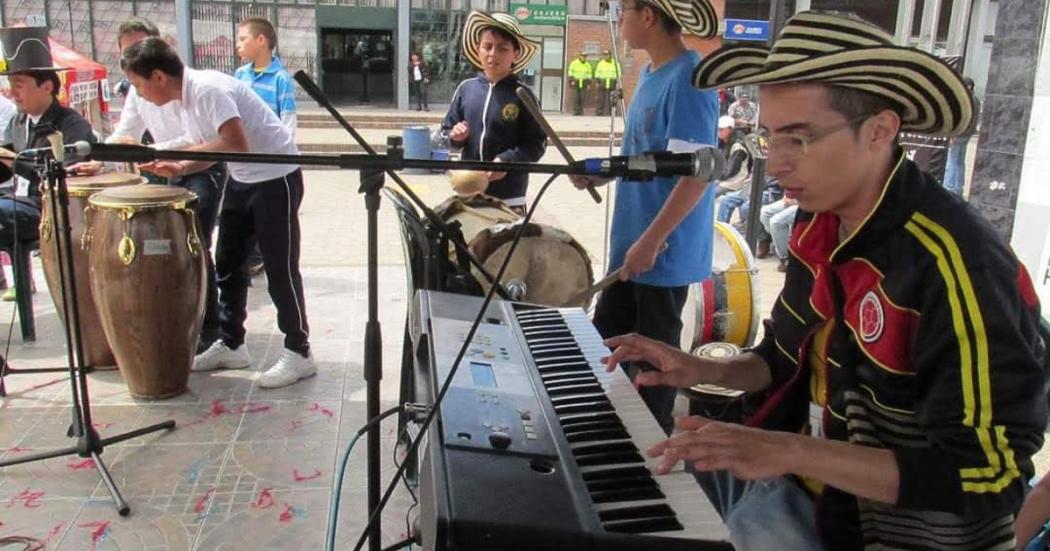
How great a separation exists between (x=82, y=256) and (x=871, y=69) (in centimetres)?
378

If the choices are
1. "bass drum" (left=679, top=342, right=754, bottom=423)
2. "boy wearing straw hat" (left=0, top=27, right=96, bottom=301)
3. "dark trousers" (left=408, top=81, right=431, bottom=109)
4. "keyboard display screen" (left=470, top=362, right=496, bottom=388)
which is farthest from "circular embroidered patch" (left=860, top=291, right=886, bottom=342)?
"dark trousers" (left=408, top=81, right=431, bottom=109)

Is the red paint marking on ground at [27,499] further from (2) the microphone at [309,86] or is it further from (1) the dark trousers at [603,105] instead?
(1) the dark trousers at [603,105]

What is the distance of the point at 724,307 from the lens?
4.24 m

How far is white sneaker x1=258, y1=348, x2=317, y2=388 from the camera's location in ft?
13.4

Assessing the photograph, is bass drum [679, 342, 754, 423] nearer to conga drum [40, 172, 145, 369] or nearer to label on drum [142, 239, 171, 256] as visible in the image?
label on drum [142, 239, 171, 256]

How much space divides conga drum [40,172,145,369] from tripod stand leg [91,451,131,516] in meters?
0.95

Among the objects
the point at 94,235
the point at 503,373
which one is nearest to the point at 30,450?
the point at 94,235

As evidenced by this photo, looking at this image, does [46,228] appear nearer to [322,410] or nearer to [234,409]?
[234,409]

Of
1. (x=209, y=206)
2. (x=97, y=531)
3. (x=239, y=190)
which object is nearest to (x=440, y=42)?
(x=209, y=206)

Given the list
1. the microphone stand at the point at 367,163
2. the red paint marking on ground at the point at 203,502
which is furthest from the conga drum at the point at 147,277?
the microphone stand at the point at 367,163

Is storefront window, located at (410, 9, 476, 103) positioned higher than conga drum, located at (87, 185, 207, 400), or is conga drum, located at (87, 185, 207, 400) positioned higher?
storefront window, located at (410, 9, 476, 103)

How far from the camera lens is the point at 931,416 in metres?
1.32

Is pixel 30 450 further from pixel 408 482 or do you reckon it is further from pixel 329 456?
pixel 408 482

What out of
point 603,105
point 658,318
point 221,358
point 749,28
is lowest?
point 221,358
